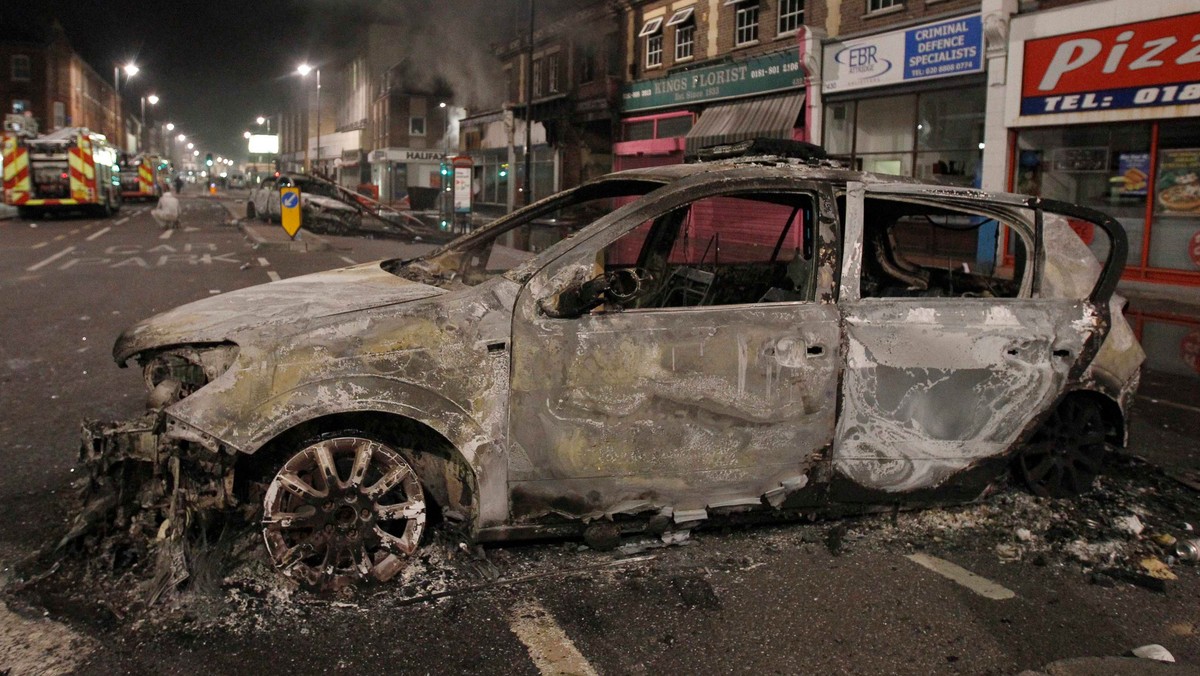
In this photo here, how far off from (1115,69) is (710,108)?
36.9 ft

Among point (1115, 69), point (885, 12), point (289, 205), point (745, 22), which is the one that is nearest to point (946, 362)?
point (1115, 69)

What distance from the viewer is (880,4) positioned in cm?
1894

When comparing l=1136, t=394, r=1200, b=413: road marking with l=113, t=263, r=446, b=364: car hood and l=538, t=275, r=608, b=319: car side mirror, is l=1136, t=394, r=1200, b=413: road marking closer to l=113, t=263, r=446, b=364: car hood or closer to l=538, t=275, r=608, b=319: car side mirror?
l=538, t=275, r=608, b=319: car side mirror

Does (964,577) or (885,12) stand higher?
(885,12)

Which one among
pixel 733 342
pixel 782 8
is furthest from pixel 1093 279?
pixel 782 8

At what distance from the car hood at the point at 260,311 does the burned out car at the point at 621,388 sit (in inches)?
0.7

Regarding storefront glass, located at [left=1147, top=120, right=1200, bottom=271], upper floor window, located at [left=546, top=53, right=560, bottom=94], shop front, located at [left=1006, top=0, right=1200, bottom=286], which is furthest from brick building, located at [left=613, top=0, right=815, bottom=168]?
storefront glass, located at [left=1147, top=120, right=1200, bottom=271]

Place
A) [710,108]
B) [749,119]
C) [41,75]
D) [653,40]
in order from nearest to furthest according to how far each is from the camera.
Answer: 1. [749,119]
2. [710,108]
3. [653,40]
4. [41,75]

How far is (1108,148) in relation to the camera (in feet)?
49.8

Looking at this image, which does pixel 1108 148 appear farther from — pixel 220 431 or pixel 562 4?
pixel 562 4

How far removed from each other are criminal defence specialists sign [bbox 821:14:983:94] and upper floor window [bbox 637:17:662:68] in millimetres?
7205

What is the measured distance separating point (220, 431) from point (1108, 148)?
1606 centimetres

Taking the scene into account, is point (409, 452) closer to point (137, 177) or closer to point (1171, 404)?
point (1171, 404)

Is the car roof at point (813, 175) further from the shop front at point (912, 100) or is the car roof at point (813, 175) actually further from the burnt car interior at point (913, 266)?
the shop front at point (912, 100)
